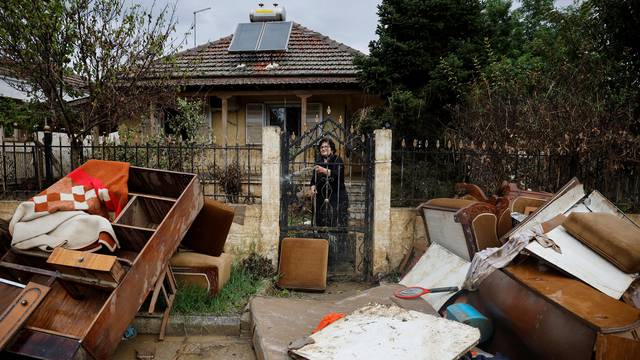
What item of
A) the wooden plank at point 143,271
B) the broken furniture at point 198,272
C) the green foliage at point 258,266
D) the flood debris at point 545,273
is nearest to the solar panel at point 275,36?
the green foliage at point 258,266

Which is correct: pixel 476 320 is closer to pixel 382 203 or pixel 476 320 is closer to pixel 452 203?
pixel 452 203

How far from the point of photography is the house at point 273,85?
1128 cm

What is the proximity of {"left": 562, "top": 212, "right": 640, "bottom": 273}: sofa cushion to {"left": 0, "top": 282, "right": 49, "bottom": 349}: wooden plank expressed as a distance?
4.25m

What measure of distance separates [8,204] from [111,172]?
2.63m

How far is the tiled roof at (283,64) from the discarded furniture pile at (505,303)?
7.10 m

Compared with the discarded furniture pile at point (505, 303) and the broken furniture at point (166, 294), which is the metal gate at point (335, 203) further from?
the broken furniture at point (166, 294)

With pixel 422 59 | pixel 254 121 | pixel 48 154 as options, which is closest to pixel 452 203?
pixel 422 59

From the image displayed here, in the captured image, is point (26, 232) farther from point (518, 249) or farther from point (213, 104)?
point (213, 104)

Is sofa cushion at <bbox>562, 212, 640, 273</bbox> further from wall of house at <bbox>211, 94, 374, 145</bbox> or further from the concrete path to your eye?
wall of house at <bbox>211, 94, 374, 145</bbox>

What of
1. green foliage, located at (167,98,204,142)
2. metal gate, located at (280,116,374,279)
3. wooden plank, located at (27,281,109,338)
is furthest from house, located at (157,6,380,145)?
wooden plank, located at (27,281,109,338)

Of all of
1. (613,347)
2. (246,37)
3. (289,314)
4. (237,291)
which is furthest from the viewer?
(246,37)

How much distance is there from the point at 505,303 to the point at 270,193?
322 centimetres

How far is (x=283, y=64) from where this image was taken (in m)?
12.2

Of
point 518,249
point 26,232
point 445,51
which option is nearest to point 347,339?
point 518,249
